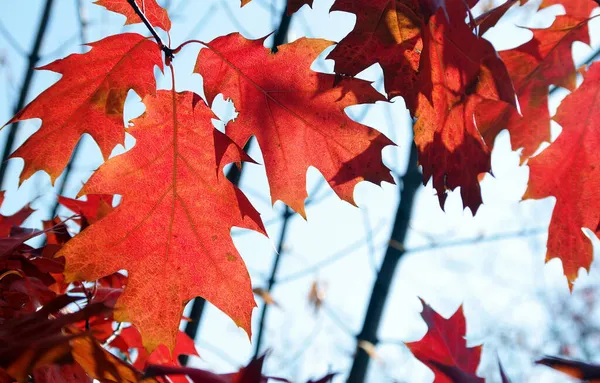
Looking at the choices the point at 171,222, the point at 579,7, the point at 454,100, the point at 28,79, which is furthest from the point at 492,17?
the point at 28,79

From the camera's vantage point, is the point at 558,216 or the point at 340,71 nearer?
the point at 340,71

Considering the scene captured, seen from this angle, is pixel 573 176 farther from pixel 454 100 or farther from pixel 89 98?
pixel 89 98

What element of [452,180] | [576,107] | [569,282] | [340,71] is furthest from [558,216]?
[340,71]

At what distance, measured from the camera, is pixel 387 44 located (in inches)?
35.3

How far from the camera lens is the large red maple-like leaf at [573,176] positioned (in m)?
1.18

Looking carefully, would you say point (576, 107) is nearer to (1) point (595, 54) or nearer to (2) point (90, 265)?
(1) point (595, 54)

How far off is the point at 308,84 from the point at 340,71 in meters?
0.08

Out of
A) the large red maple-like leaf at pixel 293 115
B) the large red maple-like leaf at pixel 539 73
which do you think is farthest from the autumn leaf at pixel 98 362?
the large red maple-like leaf at pixel 539 73

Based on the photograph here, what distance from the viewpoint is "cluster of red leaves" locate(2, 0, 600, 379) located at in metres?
0.89

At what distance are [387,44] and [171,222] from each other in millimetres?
483

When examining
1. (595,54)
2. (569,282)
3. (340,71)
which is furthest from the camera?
(595,54)

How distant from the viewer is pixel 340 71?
2.91 feet

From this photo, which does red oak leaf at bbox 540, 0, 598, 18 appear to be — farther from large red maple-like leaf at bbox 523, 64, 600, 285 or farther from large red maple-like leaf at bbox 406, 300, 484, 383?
large red maple-like leaf at bbox 406, 300, 484, 383

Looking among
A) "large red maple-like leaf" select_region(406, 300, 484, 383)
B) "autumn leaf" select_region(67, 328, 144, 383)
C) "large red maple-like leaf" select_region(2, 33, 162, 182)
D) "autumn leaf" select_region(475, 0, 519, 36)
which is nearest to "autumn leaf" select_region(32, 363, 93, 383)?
"autumn leaf" select_region(67, 328, 144, 383)
